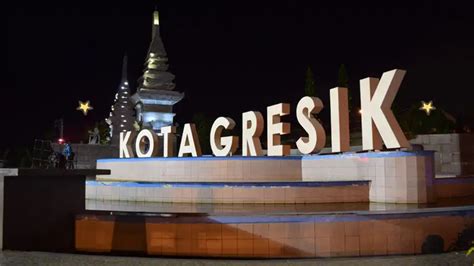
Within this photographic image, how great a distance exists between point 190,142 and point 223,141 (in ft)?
7.51

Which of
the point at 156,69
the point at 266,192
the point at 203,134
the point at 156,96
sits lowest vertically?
the point at 266,192

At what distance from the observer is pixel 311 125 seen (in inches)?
621

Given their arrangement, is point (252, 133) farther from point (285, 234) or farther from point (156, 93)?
point (156, 93)

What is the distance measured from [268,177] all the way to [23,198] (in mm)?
9164

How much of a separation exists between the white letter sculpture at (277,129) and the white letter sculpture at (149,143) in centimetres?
749

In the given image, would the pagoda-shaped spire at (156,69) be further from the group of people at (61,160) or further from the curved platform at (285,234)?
the curved platform at (285,234)

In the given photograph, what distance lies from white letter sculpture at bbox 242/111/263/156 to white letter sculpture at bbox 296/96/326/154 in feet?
7.99

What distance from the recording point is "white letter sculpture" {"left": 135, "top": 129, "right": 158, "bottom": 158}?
22875 millimetres

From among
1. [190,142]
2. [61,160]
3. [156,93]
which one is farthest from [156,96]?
[190,142]

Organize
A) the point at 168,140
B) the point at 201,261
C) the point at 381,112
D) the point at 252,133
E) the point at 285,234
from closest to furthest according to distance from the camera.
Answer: the point at 201,261, the point at 285,234, the point at 381,112, the point at 252,133, the point at 168,140

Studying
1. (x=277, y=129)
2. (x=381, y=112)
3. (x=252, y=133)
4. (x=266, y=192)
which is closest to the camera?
(x=381, y=112)

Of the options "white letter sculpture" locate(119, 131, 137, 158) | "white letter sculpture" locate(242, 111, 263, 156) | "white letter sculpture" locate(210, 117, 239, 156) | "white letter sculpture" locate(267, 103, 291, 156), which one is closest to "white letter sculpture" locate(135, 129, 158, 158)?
"white letter sculpture" locate(119, 131, 137, 158)

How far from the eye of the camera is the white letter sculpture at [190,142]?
2089 cm

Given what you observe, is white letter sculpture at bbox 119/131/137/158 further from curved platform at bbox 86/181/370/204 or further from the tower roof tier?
the tower roof tier
